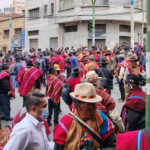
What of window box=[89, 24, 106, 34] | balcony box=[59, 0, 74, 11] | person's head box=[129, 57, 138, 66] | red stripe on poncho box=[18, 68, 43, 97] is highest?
balcony box=[59, 0, 74, 11]

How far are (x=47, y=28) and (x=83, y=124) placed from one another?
34.9 metres

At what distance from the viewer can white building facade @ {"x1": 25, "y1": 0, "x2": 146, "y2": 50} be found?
30859mm

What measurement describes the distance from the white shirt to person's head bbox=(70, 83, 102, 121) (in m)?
0.57

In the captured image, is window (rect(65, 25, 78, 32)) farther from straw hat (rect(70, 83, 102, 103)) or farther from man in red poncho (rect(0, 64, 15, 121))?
straw hat (rect(70, 83, 102, 103))

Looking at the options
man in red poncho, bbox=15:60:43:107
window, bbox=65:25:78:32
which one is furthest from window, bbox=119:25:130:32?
man in red poncho, bbox=15:60:43:107

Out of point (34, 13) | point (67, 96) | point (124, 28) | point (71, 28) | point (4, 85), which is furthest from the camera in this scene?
point (34, 13)

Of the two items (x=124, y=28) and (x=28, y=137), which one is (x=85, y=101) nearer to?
(x=28, y=137)

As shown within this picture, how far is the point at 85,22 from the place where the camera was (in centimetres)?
3177

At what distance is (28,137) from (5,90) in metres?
5.57

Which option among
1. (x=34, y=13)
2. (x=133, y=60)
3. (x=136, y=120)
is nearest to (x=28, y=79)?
(x=133, y=60)

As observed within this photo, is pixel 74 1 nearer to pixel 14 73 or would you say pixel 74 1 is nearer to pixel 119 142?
pixel 14 73

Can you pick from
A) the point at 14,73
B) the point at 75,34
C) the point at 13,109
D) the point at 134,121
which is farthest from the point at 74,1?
the point at 134,121

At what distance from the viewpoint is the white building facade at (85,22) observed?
30859 millimetres

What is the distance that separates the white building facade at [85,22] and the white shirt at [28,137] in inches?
1117
